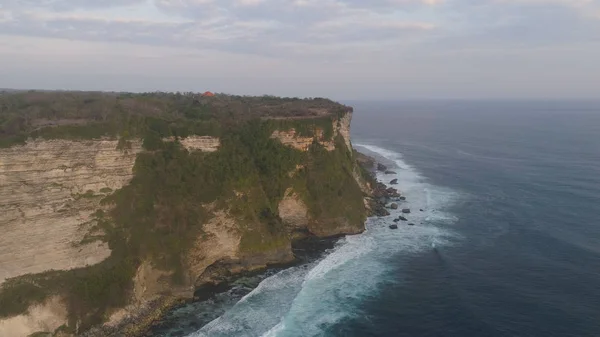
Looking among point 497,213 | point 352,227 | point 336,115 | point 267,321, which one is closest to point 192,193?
point 267,321

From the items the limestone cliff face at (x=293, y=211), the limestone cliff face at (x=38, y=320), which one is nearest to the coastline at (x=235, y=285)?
the limestone cliff face at (x=293, y=211)

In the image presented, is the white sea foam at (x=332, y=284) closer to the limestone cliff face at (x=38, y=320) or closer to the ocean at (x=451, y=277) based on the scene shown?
the ocean at (x=451, y=277)

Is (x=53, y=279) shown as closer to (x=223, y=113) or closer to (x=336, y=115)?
(x=223, y=113)

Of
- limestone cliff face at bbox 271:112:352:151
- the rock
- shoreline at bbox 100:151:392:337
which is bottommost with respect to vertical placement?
shoreline at bbox 100:151:392:337

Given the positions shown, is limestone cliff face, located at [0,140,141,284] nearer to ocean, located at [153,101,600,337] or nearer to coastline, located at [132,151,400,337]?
coastline, located at [132,151,400,337]

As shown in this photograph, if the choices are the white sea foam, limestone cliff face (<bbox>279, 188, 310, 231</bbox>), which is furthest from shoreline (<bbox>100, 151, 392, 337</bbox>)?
limestone cliff face (<bbox>279, 188, 310, 231</bbox>)

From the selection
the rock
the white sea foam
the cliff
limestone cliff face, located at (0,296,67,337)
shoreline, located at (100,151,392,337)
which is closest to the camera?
limestone cliff face, located at (0,296,67,337)
